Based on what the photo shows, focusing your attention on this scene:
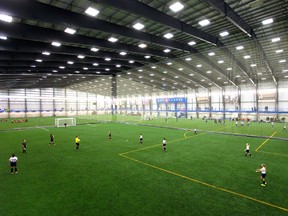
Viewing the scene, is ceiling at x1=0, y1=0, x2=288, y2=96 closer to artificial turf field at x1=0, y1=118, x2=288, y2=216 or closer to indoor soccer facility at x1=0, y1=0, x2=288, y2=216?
indoor soccer facility at x1=0, y1=0, x2=288, y2=216

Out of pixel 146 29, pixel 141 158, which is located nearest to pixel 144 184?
pixel 141 158

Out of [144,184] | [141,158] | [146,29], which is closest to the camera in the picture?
[144,184]

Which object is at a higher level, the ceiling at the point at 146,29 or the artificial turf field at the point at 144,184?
the ceiling at the point at 146,29

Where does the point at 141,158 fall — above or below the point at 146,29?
below

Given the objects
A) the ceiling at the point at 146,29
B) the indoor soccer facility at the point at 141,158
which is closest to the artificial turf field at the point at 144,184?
the indoor soccer facility at the point at 141,158

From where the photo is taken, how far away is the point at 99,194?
420 inches

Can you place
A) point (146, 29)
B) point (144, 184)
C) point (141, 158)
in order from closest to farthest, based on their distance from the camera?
point (144, 184) < point (141, 158) < point (146, 29)

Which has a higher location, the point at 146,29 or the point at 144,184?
the point at 146,29

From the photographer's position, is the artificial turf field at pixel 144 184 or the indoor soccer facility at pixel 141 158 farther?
the indoor soccer facility at pixel 141 158

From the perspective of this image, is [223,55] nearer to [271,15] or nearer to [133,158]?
[271,15]

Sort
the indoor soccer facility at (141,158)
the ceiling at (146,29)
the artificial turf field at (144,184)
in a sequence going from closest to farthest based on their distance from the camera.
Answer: the artificial turf field at (144,184) < the indoor soccer facility at (141,158) < the ceiling at (146,29)

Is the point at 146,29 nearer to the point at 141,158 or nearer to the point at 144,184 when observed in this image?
the point at 141,158

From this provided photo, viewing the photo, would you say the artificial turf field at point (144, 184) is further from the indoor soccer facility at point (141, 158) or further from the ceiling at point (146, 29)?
the ceiling at point (146, 29)

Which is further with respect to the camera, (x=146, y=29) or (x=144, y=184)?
(x=146, y=29)
